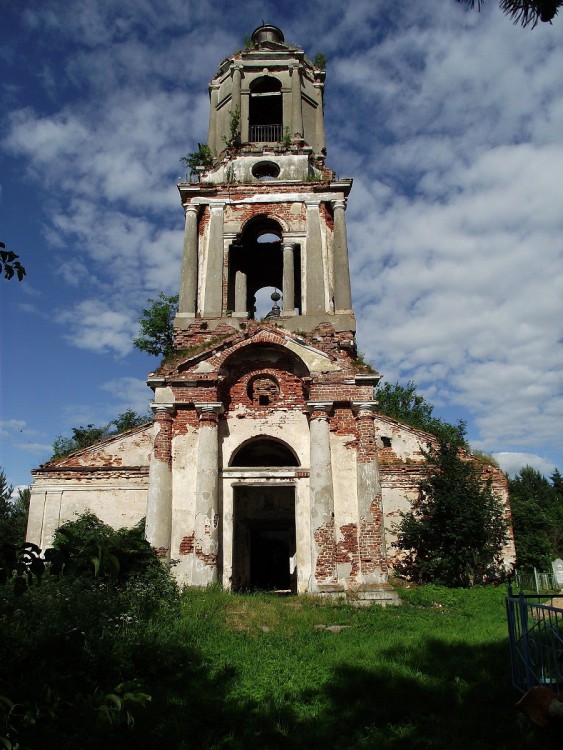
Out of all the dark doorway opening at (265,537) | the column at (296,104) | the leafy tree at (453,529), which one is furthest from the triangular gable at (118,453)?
the column at (296,104)

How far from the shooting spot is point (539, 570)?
19203 mm

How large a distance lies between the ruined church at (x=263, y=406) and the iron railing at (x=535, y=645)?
5.90 meters

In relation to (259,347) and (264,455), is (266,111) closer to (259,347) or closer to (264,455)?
(259,347)

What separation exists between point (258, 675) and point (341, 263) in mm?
11346

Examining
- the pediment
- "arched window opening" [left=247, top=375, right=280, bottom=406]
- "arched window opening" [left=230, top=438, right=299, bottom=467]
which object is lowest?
"arched window opening" [left=230, top=438, right=299, bottom=467]

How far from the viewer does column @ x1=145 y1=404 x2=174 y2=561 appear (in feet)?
40.5

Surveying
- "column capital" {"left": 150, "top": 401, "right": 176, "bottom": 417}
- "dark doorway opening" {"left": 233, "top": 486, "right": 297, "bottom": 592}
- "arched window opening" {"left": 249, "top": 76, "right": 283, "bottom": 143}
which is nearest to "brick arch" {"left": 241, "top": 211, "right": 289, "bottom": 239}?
"arched window opening" {"left": 249, "top": 76, "right": 283, "bottom": 143}

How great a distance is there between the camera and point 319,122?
60.3 ft

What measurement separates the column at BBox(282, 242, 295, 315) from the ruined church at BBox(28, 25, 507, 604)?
0.15ft

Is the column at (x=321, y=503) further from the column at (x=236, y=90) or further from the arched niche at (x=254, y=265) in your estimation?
the column at (x=236, y=90)

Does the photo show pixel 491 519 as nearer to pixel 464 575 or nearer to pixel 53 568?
pixel 464 575

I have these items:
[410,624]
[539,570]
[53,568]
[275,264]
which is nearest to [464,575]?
[539,570]

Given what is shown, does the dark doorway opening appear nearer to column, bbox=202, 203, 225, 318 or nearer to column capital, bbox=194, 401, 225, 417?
column capital, bbox=194, 401, 225, 417

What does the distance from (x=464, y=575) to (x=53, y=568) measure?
1520 centimetres
